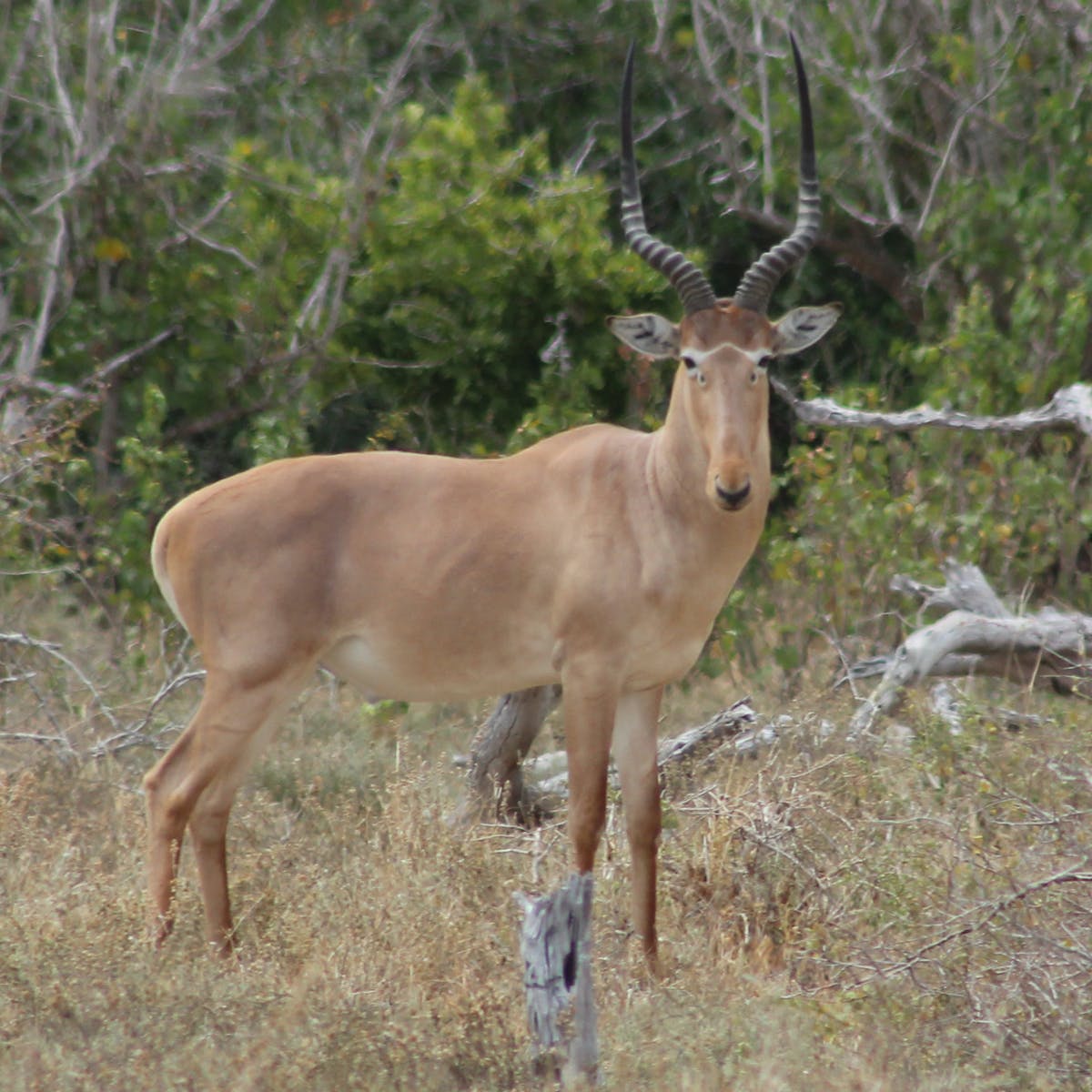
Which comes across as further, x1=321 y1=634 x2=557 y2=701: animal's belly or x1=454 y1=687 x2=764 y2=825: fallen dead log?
x1=454 y1=687 x2=764 y2=825: fallen dead log

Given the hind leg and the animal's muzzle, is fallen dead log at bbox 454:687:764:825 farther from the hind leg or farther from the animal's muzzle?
the animal's muzzle

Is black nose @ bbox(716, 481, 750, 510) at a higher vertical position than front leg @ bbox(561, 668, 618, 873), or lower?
higher

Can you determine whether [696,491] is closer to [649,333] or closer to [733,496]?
[733,496]

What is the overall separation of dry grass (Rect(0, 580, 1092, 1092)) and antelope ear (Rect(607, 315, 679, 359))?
1.64 metres

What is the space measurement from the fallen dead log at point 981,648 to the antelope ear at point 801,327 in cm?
174

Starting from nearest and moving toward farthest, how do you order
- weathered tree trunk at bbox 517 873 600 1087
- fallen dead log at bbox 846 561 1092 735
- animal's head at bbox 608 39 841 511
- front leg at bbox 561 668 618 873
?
weathered tree trunk at bbox 517 873 600 1087, animal's head at bbox 608 39 841 511, front leg at bbox 561 668 618 873, fallen dead log at bbox 846 561 1092 735

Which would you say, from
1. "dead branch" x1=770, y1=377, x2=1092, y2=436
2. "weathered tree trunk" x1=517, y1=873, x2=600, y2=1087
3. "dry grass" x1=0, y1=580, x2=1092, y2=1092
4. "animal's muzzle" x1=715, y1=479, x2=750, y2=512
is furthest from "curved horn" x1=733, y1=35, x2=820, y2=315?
"weathered tree trunk" x1=517, y1=873, x2=600, y2=1087

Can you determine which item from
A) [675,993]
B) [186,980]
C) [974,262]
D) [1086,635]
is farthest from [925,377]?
[186,980]

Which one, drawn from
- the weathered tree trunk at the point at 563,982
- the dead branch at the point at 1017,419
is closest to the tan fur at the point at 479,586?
the weathered tree trunk at the point at 563,982

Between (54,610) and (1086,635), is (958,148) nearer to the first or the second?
(1086,635)

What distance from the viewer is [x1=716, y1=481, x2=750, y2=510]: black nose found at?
228 inches

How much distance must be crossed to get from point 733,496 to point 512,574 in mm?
916

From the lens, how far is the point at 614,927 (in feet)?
20.7

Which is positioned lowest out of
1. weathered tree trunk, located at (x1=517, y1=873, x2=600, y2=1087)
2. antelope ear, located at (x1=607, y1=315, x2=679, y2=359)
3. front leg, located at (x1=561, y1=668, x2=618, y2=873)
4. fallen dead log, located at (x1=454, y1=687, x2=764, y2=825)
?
fallen dead log, located at (x1=454, y1=687, x2=764, y2=825)
